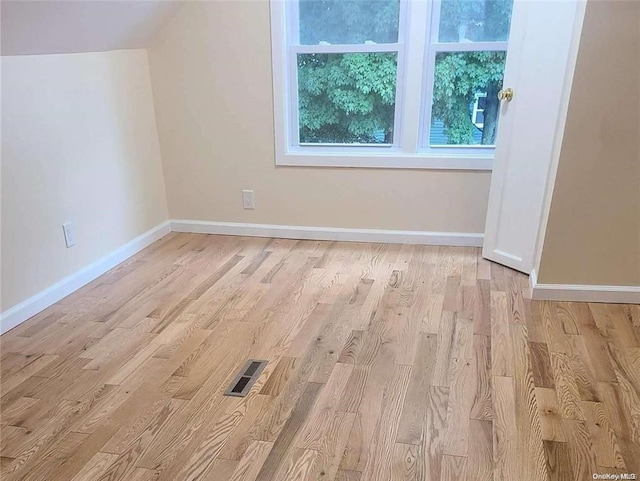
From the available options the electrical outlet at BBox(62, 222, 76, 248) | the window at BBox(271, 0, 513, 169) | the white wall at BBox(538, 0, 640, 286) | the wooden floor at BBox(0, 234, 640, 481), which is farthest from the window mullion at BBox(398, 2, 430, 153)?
the electrical outlet at BBox(62, 222, 76, 248)

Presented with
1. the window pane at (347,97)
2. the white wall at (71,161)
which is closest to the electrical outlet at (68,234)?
the white wall at (71,161)

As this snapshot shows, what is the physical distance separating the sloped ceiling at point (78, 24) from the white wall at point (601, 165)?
2.21 meters

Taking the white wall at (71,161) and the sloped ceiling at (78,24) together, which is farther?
the white wall at (71,161)

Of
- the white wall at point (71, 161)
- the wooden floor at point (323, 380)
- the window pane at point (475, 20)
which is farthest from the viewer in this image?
the window pane at point (475, 20)

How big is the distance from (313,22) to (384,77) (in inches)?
21.9

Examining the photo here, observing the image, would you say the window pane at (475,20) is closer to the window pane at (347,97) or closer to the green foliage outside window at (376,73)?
the green foliage outside window at (376,73)

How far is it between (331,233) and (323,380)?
158cm

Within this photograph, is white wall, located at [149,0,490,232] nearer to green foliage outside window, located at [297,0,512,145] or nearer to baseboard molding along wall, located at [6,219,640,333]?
baseboard molding along wall, located at [6,219,640,333]

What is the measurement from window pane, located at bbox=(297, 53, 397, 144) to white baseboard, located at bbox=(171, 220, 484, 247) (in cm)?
61

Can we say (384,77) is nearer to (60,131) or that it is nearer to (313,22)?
(313,22)

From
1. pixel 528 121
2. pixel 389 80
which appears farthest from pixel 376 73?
pixel 528 121

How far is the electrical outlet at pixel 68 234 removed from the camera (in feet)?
8.46

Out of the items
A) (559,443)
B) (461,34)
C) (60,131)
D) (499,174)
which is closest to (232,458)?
(559,443)

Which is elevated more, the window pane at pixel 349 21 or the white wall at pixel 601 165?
the window pane at pixel 349 21
